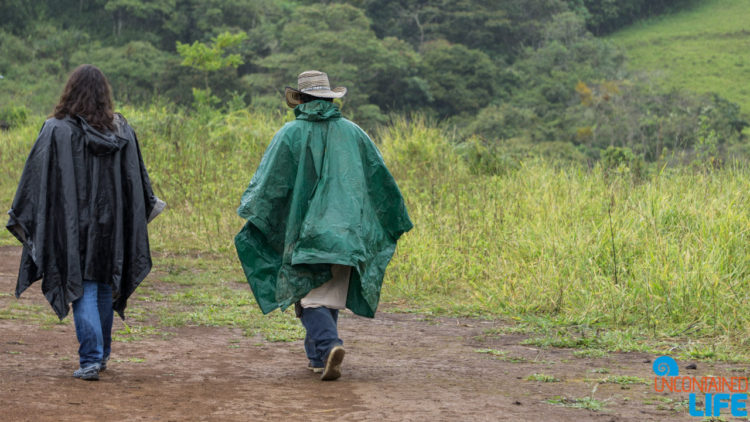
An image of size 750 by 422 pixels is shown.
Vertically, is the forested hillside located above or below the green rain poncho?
below

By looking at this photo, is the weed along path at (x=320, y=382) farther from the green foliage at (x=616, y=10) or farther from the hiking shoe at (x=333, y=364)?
the green foliage at (x=616, y=10)

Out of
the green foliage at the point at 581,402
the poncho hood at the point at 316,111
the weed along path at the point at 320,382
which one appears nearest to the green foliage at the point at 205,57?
the weed along path at the point at 320,382

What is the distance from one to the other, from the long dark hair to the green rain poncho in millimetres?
913

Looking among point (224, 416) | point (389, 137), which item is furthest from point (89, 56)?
point (224, 416)

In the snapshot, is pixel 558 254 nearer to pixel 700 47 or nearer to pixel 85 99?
pixel 85 99

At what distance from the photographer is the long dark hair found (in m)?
4.68

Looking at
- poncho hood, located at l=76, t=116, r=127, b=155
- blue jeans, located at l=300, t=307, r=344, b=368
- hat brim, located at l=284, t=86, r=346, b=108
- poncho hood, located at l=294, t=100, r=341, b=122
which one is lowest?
blue jeans, located at l=300, t=307, r=344, b=368

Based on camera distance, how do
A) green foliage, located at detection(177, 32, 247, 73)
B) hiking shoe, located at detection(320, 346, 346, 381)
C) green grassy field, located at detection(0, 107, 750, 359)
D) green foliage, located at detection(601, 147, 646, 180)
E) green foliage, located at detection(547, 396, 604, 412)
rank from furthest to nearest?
green foliage, located at detection(177, 32, 247, 73) < green foliage, located at detection(601, 147, 646, 180) < green grassy field, located at detection(0, 107, 750, 359) < hiking shoe, located at detection(320, 346, 346, 381) < green foliage, located at detection(547, 396, 604, 412)

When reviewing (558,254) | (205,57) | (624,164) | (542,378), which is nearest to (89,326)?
(542,378)

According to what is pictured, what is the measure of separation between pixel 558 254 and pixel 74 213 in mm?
4553

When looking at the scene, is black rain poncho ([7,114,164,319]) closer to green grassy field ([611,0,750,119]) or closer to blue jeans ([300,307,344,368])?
blue jeans ([300,307,344,368])

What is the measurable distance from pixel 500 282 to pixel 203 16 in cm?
3568

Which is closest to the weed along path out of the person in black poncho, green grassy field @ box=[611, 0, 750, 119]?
the person in black poncho

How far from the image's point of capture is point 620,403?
4.34 m
